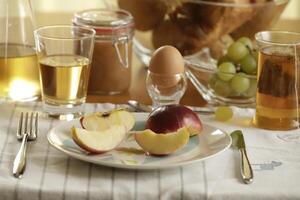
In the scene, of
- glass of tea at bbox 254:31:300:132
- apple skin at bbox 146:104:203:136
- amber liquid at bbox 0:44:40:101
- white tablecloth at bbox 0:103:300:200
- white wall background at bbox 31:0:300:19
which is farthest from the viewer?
white wall background at bbox 31:0:300:19

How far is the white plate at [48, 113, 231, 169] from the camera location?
3.62 feet

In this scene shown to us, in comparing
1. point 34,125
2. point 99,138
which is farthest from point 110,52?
point 99,138

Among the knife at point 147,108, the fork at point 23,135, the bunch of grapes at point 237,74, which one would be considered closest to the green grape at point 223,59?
the bunch of grapes at point 237,74

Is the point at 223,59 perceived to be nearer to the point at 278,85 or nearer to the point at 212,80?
the point at 212,80

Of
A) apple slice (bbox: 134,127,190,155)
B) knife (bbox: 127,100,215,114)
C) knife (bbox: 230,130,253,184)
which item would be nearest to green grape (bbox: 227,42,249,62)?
knife (bbox: 127,100,215,114)

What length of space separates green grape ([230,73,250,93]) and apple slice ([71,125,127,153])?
36 centimetres

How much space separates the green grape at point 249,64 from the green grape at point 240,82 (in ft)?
0.08

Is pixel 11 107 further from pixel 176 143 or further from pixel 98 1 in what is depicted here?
pixel 98 1

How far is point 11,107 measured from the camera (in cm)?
142

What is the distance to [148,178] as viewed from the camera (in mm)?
1097

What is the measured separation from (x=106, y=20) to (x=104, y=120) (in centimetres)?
38

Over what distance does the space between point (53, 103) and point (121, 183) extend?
35 cm

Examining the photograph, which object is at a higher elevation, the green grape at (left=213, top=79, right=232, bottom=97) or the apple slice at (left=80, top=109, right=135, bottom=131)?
the apple slice at (left=80, top=109, right=135, bottom=131)

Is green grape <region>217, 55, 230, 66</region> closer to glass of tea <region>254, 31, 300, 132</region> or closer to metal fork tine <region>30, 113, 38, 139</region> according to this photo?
glass of tea <region>254, 31, 300, 132</region>
